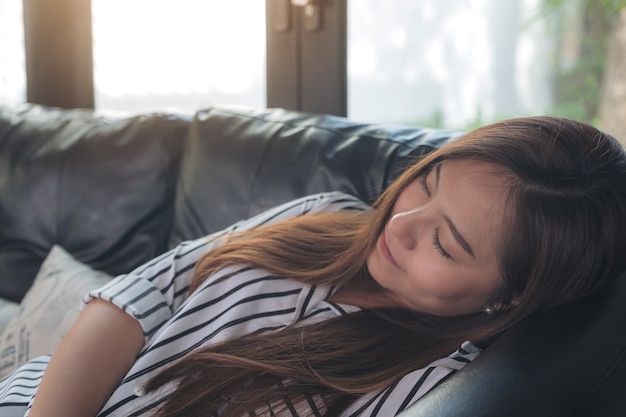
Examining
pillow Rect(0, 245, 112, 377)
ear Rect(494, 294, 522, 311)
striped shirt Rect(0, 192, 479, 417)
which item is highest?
ear Rect(494, 294, 522, 311)

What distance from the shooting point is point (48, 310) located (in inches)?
68.2

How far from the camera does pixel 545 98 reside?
194 cm

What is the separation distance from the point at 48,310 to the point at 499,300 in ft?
3.40

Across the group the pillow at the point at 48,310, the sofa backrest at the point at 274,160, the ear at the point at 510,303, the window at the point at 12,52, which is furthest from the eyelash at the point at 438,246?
the window at the point at 12,52

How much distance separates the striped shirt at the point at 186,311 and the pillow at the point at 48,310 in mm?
352

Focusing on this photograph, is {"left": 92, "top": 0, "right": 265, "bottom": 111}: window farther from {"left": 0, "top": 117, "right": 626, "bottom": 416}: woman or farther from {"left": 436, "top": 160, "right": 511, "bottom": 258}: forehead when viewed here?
{"left": 436, "top": 160, "right": 511, "bottom": 258}: forehead

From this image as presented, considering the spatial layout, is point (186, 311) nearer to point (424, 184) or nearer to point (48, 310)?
point (424, 184)

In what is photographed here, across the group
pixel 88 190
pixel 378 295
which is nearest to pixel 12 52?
pixel 88 190

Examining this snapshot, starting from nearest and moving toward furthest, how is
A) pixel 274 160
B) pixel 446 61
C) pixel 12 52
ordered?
pixel 274 160 < pixel 446 61 < pixel 12 52

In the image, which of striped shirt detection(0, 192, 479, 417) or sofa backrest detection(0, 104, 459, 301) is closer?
striped shirt detection(0, 192, 479, 417)

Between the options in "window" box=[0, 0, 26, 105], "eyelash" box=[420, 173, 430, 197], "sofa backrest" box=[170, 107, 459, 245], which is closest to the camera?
"eyelash" box=[420, 173, 430, 197]

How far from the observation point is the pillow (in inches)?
65.9

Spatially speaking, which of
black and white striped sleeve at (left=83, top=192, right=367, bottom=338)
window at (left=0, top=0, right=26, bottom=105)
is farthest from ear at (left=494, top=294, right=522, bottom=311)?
window at (left=0, top=0, right=26, bottom=105)

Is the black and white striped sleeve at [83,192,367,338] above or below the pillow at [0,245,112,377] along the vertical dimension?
above
